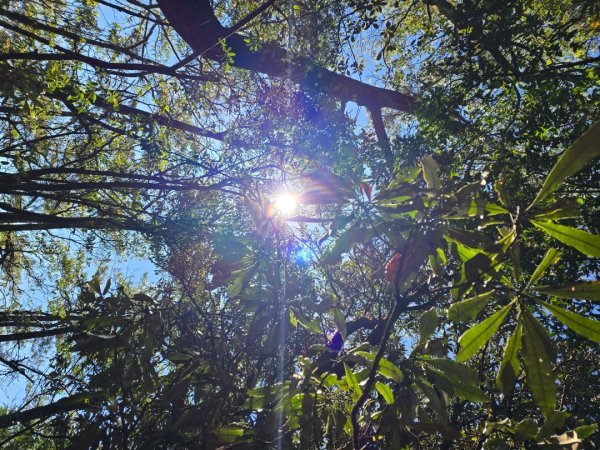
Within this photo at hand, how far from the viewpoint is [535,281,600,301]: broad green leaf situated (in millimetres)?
1104

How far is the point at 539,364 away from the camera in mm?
1214

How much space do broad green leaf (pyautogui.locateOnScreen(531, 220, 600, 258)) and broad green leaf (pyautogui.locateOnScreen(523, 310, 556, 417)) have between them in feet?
0.77

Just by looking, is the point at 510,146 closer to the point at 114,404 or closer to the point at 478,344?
the point at 478,344

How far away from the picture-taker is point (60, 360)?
11.7 feet

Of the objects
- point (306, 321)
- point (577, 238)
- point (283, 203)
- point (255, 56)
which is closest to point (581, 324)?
point (577, 238)

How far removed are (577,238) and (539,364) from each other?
38 centimetres

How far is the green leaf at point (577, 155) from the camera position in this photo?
3.28ft

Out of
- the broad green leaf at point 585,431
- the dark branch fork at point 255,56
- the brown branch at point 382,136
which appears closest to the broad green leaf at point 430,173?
the broad green leaf at point 585,431

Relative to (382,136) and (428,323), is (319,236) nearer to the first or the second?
(382,136)

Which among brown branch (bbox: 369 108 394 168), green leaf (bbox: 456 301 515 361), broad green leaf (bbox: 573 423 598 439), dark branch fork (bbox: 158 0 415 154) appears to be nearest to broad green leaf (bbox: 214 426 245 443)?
green leaf (bbox: 456 301 515 361)

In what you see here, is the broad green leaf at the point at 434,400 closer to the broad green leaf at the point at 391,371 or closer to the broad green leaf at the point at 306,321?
the broad green leaf at the point at 391,371

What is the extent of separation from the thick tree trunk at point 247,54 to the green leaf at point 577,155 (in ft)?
12.2

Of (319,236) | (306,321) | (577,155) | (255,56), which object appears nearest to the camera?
(577,155)

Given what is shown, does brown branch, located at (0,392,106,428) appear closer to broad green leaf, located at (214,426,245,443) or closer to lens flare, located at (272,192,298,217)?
broad green leaf, located at (214,426,245,443)
